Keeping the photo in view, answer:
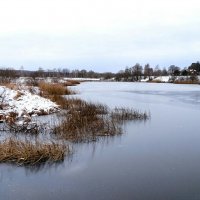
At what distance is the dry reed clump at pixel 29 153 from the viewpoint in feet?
23.6

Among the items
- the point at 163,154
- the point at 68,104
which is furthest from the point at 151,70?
the point at 163,154

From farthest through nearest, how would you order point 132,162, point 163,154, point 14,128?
1. point 14,128
2. point 163,154
3. point 132,162

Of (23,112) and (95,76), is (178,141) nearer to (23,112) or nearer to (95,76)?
(23,112)

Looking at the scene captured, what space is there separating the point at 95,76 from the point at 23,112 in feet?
361

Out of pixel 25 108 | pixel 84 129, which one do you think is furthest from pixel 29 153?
pixel 25 108

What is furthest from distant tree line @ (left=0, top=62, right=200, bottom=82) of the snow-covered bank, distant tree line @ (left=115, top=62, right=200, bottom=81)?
the snow-covered bank

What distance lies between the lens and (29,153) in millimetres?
7312

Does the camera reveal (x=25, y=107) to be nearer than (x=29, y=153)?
No

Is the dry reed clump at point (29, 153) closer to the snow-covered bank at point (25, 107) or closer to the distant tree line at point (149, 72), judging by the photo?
the snow-covered bank at point (25, 107)

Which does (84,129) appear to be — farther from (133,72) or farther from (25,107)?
(133,72)

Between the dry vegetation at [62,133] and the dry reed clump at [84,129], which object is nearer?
the dry vegetation at [62,133]

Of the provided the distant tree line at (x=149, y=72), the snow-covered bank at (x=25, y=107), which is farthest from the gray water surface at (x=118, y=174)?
the distant tree line at (x=149, y=72)

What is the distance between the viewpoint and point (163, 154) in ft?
27.0

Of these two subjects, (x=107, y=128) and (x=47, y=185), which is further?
(x=107, y=128)
